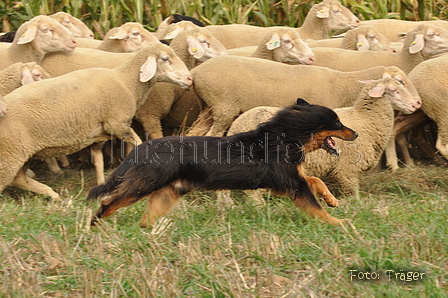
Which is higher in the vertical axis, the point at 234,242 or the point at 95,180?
the point at 234,242

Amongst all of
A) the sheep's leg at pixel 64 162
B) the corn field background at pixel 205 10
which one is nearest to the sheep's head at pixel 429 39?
the corn field background at pixel 205 10

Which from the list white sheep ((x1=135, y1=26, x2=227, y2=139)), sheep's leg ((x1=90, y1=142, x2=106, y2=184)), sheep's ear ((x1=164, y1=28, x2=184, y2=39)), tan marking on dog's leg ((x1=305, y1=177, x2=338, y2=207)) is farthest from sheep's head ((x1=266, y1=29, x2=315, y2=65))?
tan marking on dog's leg ((x1=305, y1=177, x2=338, y2=207))

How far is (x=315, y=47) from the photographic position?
831cm

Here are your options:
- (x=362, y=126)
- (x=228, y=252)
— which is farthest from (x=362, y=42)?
(x=228, y=252)

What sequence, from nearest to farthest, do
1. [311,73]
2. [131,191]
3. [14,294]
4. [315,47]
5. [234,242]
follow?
1. [14,294]
2. [234,242]
3. [131,191]
4. [311,73]
5. [315,47]

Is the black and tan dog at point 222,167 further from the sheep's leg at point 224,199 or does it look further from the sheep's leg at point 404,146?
the sheep's leg at point 404,146

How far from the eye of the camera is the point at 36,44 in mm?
7586

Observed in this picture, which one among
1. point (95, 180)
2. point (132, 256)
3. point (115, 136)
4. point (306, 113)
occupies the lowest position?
point (95, 180)

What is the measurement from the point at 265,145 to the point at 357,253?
3.49 feet

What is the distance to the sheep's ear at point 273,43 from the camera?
7720 millimetres

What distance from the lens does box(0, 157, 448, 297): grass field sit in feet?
11.6

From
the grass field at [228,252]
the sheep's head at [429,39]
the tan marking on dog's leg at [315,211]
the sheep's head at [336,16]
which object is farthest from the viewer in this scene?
the sheep's head at [336,16]

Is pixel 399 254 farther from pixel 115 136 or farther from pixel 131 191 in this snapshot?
pixel 115 136

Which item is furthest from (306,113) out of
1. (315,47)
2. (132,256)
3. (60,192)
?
(315,47)
